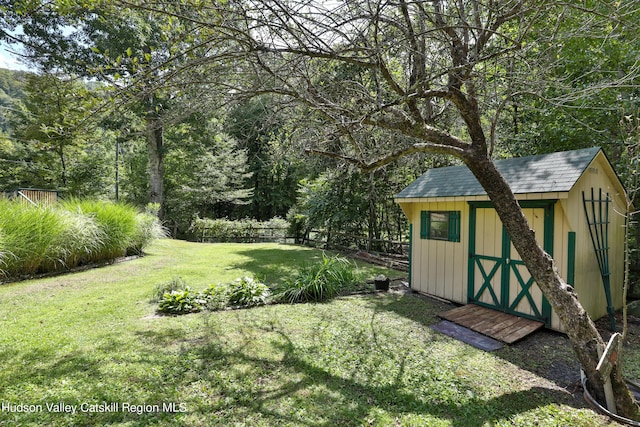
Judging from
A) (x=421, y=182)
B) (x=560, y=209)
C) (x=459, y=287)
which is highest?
(x=421, y=182)

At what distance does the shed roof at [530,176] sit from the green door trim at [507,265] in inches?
10.2

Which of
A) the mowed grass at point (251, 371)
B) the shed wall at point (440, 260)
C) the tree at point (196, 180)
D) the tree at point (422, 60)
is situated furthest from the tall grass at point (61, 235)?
the tree at point (196, 180)

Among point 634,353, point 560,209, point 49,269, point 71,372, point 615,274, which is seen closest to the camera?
point 71,372

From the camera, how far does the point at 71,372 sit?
2895 millimetres

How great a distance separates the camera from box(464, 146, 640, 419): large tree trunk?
8.66ft

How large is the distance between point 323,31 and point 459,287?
4911 millimetres

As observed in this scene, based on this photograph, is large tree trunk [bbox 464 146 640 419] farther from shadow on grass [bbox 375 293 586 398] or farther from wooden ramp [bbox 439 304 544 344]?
wooden ramp [bbox 439 304 544 344]

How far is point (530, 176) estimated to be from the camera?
4801 millimetres

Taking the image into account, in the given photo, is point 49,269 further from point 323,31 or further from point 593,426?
point 593,426

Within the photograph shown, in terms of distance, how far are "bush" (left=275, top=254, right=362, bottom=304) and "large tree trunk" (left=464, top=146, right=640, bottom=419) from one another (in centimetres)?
362

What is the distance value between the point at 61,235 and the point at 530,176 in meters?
9.33

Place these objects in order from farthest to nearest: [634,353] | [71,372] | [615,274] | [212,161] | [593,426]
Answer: [212,161], [615,274], [634,353], [71,372], [593,426]

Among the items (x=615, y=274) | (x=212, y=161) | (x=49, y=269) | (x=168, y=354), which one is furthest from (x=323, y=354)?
(x=212, y=161)

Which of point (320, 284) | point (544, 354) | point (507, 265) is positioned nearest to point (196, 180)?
point (320, 284)
